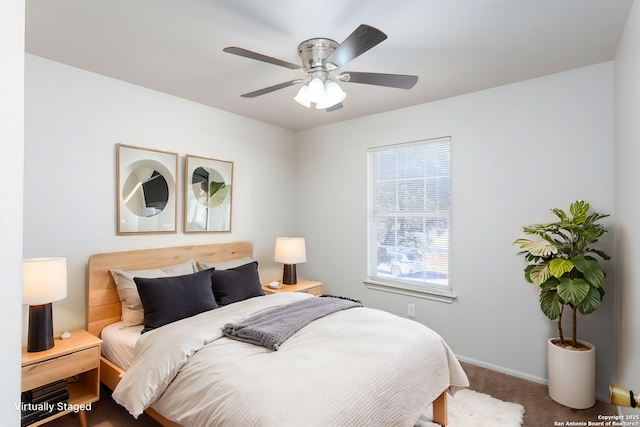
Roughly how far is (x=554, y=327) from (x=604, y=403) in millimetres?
571

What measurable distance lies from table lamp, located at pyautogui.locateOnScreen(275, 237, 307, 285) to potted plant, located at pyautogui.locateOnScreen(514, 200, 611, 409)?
88.4 inches

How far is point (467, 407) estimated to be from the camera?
7.93ft

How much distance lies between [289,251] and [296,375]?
2241mm

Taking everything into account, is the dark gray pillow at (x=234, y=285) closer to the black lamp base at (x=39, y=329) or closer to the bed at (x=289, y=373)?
the bed at (x=289, y=373)

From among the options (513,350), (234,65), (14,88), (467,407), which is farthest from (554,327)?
(14,88)

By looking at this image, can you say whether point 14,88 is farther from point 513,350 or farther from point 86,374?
point 513,350

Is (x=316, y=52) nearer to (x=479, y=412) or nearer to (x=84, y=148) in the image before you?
(x=84, y=148)

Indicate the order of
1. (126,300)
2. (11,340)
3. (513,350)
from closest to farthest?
(11,340) < (126,300) < (513,350)

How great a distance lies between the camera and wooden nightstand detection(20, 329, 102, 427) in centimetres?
198

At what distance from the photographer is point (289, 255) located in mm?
3820

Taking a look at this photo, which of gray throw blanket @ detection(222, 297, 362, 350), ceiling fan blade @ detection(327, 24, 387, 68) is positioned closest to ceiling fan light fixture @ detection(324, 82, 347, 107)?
ceiling fan blade @ detection(327, 24, 387, 68)

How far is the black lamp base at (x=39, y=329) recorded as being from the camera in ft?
6.80

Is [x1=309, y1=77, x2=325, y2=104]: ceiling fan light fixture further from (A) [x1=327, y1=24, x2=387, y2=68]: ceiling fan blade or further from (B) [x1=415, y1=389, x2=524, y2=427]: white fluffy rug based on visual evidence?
(B) [x1=415, y1=389, x2=524, y2=427]: white fluffy rug

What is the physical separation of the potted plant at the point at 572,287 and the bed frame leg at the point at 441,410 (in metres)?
0.95
